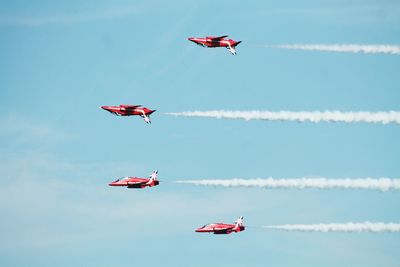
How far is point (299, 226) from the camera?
136625 millimetres

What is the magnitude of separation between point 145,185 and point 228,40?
33.1m

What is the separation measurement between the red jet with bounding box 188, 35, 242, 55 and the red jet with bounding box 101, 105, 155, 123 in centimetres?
1757

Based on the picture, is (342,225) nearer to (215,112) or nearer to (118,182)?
(215,112)

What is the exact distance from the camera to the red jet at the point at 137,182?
171 meters

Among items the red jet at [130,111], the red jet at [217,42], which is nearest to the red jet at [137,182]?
the red jet at [130,111]

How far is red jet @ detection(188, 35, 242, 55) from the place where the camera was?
166750 millimetres

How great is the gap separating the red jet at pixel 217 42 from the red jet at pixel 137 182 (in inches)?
1079

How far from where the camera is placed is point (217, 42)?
170 meters

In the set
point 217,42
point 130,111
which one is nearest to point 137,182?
point 130,111

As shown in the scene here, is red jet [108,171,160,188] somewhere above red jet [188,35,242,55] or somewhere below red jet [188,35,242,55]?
below

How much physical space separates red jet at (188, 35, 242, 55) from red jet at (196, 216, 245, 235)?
112 ft

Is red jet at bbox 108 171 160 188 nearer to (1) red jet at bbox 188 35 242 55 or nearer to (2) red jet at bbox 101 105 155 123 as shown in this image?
(2) red jet at bbox 101 105 155 123

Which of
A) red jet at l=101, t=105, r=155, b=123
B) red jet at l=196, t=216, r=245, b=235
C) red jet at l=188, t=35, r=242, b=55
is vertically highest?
red jet at l=188, t=35, r=242, b=55

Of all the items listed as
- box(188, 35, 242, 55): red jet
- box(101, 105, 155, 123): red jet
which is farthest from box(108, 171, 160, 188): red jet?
box(188, 35, 242, 55): red jet
